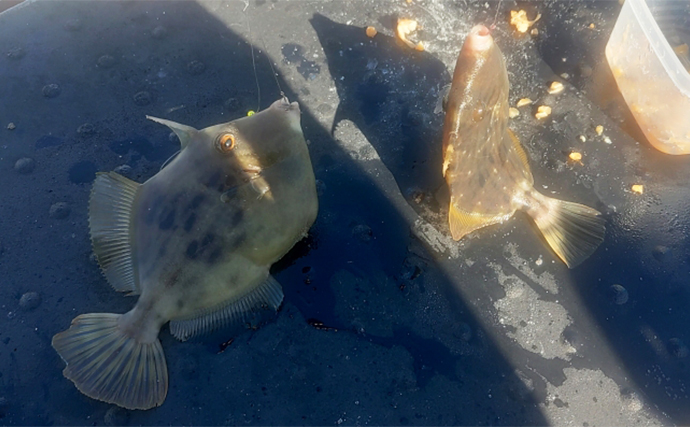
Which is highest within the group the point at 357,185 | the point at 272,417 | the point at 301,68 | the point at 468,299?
the point at 301,68

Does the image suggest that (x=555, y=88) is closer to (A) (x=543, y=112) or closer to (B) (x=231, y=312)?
(A) (x=543, y=112)

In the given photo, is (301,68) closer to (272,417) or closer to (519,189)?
(519,189)

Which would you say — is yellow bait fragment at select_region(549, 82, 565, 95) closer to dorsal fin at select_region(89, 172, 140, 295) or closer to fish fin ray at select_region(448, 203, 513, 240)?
fish fin ray at select_region(448, 203, 513, 240)

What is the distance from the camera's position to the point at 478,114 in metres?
2.29

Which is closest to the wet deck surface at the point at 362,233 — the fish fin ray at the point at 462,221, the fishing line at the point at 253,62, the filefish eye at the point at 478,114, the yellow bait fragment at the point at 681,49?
the fishing line at the point at 253,62

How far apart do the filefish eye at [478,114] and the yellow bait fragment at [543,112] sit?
2.88 ft

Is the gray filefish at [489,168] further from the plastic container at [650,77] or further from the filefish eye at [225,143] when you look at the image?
the filefish eye at [225,143]

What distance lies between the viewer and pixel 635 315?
8.15 feet

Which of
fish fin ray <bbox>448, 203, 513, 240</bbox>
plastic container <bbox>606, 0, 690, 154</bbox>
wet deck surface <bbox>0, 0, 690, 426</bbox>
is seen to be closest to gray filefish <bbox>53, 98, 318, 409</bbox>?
wet deck surface <bbox>0, 0, 690, 426</bbox>

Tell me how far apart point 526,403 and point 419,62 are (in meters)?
2.38

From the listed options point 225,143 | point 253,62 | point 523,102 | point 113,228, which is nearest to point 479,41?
point 523,102

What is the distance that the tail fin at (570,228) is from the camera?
255 centimetres

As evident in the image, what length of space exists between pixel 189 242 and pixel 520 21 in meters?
2.93

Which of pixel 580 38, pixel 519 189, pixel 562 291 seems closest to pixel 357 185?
pixel 519 189
